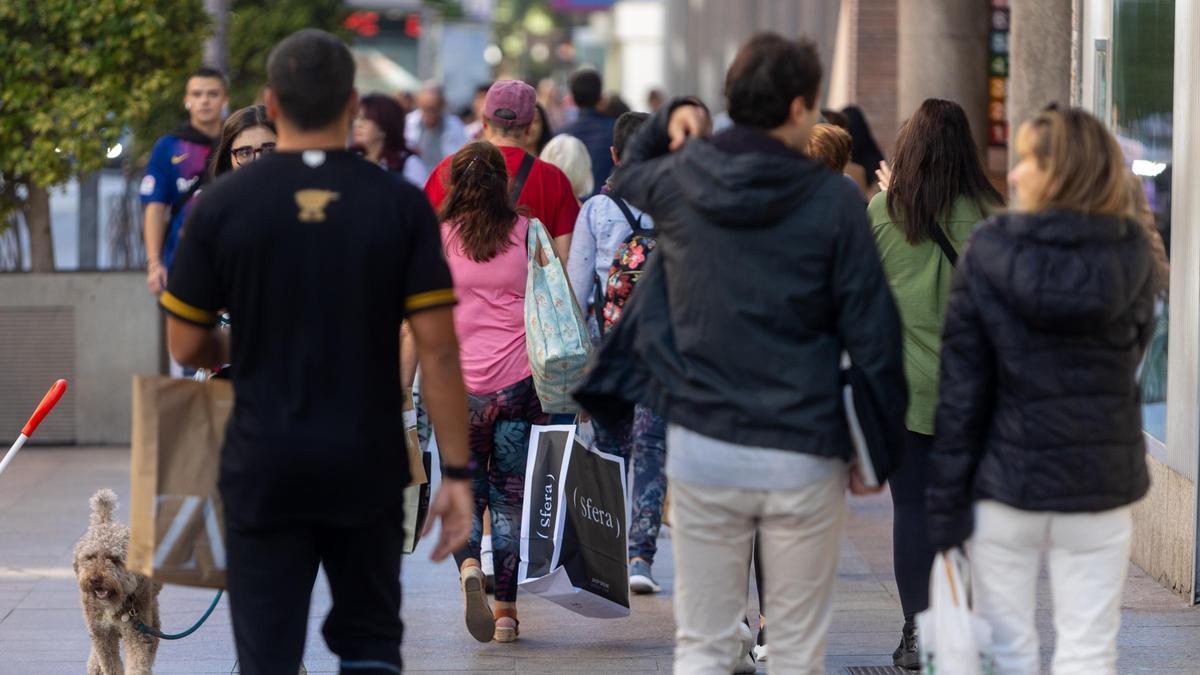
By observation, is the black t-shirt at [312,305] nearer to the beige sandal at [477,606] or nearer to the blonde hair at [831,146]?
the beige sandal at [477,606]

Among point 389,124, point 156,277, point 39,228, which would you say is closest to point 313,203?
point 156,277

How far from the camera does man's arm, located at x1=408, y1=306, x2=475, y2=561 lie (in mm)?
3869

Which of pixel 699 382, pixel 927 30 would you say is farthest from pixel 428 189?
pixel 927 30

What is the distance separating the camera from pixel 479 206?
6.18 metres

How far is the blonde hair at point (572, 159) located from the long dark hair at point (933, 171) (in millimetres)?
3131

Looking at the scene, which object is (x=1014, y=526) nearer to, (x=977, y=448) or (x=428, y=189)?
(x=977, y=448)

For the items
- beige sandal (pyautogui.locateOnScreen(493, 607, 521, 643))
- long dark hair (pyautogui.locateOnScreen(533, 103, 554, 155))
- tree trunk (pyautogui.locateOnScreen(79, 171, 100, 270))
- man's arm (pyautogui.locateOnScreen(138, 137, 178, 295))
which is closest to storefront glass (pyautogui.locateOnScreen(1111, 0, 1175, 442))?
beige sandal (pyautogui.locateOnScreen(493, 607, 521, 643))

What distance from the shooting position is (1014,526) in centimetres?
396

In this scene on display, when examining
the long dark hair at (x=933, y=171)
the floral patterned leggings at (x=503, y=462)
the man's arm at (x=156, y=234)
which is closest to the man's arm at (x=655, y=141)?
the long dark hair at (x=933, y=171)

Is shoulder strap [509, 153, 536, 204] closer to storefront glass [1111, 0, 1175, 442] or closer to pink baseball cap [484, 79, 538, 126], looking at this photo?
pink baseball cap [484, 79, 538, 126]

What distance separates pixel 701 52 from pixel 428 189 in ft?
107

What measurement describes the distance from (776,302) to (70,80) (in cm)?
745

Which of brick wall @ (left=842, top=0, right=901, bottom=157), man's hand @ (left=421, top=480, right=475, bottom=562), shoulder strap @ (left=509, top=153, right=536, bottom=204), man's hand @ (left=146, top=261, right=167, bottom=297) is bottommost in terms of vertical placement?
man's hand @ (left=421, top=480, right=475, bottom=562)

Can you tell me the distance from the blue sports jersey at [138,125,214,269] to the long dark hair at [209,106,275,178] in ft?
7.07
